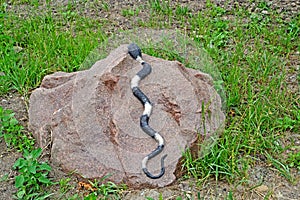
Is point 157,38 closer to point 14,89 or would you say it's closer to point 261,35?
point 261,35

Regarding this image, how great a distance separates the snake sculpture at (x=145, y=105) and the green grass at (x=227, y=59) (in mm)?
212

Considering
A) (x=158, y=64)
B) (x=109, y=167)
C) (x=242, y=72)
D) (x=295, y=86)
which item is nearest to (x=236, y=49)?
(x=242, y=72)

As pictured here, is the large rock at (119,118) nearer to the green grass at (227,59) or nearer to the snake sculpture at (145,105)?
the snake sculpture at (145,105)

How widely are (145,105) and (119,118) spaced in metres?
0.21

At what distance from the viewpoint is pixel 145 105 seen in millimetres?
3248

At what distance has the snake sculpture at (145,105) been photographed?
3.03 m

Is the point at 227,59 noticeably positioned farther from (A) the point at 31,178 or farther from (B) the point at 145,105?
(A) the point at 31,178

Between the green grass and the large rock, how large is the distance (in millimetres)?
196

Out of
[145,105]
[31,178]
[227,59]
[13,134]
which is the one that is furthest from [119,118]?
[227,59]

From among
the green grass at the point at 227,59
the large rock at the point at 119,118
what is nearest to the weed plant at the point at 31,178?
the large rock at the point at 119,118

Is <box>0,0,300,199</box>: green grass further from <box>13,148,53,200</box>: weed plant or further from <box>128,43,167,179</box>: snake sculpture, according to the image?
<box>13,148,53,200</box>: weed plant

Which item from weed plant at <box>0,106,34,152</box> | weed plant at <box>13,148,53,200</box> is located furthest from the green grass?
weed plant at <box>13,148,53,200</box>

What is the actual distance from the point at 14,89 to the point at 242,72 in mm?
2059

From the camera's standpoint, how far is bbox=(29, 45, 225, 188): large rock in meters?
3.07
